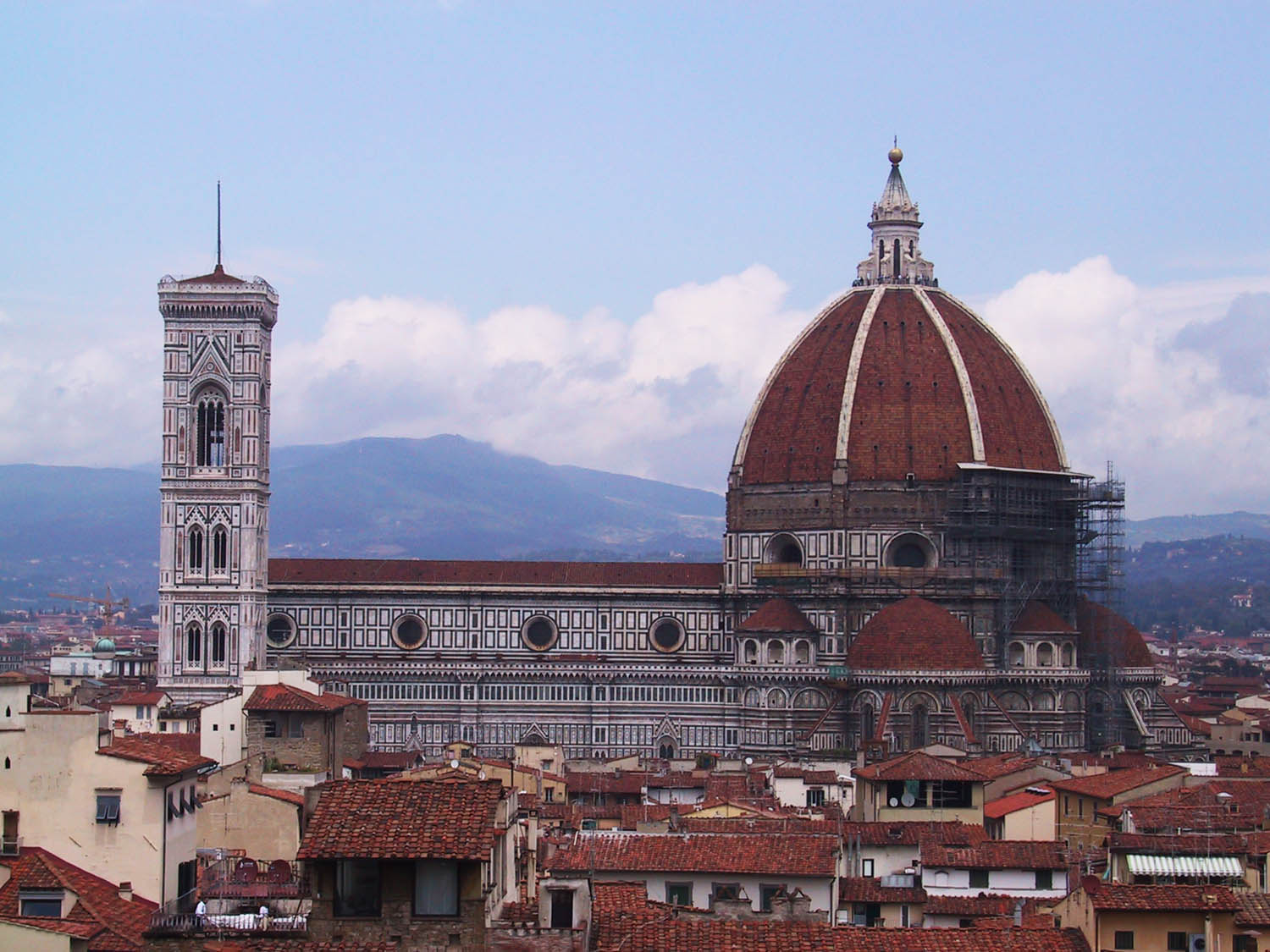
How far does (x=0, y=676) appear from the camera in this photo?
29766 millimetres

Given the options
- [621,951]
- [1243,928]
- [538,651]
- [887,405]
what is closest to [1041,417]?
[887,405]

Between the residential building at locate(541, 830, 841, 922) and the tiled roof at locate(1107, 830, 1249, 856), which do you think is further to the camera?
the tiled roof at locate(1107, 830, 1249, 856)

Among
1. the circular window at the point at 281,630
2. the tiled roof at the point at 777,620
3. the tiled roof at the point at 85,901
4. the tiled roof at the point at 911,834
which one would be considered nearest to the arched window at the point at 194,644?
the circular window at the point at 281,630

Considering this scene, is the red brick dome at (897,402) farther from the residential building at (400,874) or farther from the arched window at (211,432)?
the residential building at (400,874)

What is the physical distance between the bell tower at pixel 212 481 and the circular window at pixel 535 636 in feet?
34.4

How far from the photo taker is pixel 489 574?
10138 centimetres

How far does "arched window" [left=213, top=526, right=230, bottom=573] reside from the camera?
313ft

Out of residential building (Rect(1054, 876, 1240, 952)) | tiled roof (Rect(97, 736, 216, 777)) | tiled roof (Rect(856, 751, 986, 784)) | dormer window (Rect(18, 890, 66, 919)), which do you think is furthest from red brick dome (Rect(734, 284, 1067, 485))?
dormer window (Rect(18, 890, 66, 919))

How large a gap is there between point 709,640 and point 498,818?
249 feet

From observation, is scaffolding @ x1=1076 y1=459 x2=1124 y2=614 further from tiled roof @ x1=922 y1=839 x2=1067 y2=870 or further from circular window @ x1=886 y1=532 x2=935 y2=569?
tiled roof @ x1=922 y1=839 x2=1067 y2=870

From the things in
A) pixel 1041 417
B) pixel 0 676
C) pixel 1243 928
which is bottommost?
pixel 1243 928

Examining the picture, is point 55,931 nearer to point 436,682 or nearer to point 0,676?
point 0,676

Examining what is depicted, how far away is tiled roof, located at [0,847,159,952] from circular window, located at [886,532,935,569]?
233ft

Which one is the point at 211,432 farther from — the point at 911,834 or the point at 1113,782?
the point at 911,834
